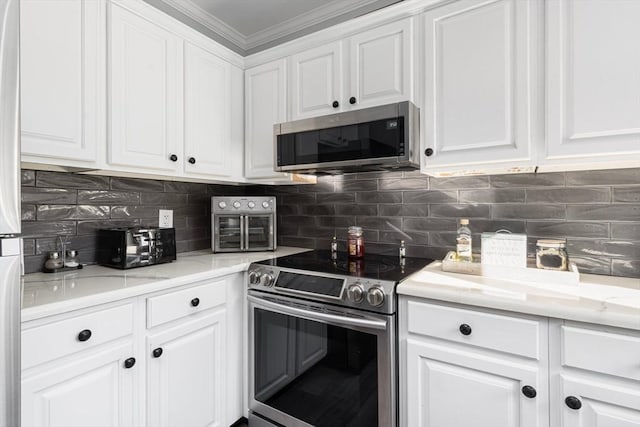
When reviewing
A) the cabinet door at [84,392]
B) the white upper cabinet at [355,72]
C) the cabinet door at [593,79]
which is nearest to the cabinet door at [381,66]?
the white upper cabinet at [355,72]

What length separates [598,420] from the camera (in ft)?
3.36

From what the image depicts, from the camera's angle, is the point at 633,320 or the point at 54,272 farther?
the point at 54,272

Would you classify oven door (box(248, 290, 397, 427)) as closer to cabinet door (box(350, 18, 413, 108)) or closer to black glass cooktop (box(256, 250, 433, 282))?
black glass cooktop (box(256, 250, 433, 282))

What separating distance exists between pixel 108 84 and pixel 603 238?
2.40m

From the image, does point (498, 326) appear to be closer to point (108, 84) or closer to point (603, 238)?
point (603, 238)

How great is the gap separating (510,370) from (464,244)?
0.62 metres

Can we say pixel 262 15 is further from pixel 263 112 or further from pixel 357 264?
pixel 357 264

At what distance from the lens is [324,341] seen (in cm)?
150

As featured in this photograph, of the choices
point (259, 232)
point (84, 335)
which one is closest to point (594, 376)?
point (84, 335)

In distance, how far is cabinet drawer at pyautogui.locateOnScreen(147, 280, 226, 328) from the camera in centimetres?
136

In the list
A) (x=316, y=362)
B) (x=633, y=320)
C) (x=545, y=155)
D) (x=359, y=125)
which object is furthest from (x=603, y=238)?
(x=316, y=362)

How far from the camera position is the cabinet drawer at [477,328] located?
112 cm

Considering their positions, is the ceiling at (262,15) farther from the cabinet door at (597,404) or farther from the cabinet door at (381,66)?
the cabinet door at (597,404)

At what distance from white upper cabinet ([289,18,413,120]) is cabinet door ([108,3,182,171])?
693 millimetres
